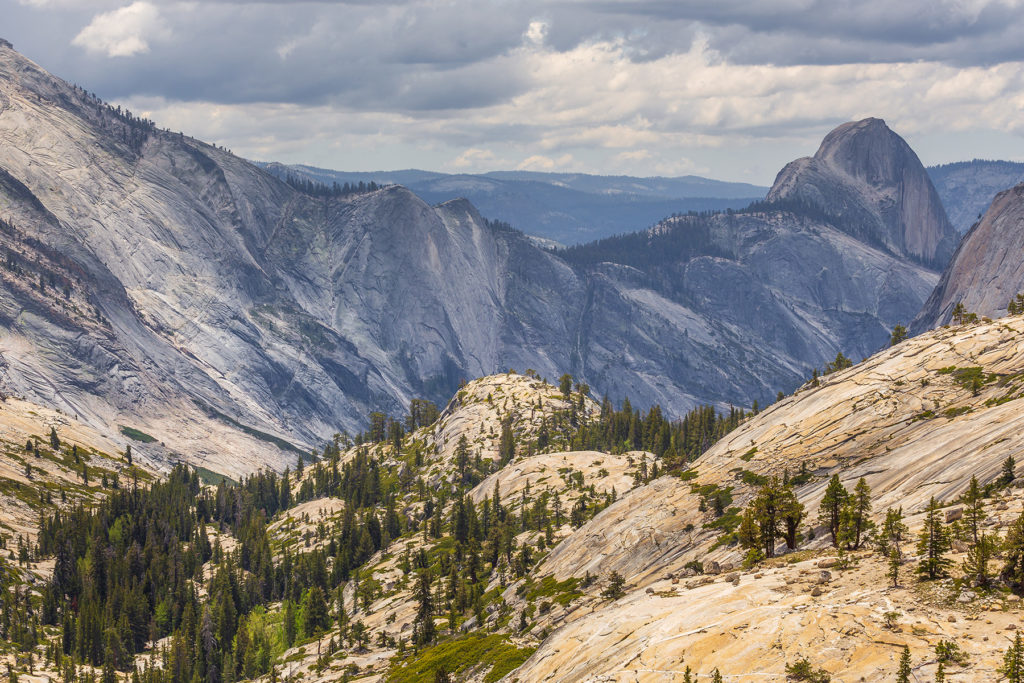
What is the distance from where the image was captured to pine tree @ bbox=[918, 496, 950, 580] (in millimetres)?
60344

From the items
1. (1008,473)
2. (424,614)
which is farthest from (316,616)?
(1008,473)

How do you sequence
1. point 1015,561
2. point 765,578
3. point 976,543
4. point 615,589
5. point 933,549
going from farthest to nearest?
point 615,589 < point 765,578 < point 933,549 < point 976,543 < point 1015,561

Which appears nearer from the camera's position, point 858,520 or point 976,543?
point 976,543

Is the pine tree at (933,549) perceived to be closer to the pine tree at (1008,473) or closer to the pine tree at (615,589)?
the pine tree at (1008,473)

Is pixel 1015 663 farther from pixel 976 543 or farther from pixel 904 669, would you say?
pixel 976 543

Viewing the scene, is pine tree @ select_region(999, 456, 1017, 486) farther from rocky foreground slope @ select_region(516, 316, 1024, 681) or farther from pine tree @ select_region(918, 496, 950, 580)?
pine tree @ select_region(918, 496, 950, 580)

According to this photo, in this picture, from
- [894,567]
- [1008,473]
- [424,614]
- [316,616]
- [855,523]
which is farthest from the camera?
[316,616]

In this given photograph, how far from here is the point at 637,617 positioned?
75750 mm

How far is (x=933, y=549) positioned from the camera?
6234cm

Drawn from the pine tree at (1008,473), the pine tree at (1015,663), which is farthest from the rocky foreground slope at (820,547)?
the pine tree at (1008,473)

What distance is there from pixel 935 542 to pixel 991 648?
1211 cm

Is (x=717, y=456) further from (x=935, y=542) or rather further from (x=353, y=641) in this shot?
(x=353, y=641)

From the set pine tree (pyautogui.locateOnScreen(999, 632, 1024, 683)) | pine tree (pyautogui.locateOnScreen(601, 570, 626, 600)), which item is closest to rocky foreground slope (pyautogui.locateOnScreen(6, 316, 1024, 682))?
A: pine tree (pyautogui.locateOnScreen(601, 570, 626, 600))

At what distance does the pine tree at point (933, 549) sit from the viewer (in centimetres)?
6034
